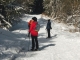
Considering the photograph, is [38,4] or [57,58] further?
[38,4]

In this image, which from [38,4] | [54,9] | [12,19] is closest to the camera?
[12,19]

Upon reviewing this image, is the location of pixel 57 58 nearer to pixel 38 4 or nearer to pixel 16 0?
pixel 16 0

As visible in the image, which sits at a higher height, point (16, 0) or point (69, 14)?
Answer: point (16, 0)

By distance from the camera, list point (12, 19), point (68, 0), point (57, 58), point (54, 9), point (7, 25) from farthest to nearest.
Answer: point (54, 9) < point (68, 0) < point (12, 19) < point (7, 25) < point (57, 58)

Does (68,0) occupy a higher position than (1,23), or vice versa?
(68,0)

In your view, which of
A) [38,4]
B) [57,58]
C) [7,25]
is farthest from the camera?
[38,4]

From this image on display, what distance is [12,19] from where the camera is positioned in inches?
1286

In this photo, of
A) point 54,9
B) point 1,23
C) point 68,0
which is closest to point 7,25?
point 1,23

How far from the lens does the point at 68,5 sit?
3947 centimetres

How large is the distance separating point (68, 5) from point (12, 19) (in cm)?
1068

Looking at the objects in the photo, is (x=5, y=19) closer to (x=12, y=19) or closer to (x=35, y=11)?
(x=12, y=19)

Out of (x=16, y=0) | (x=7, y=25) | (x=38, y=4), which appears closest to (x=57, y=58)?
(x=7, y=25)

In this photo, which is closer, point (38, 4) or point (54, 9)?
point (54, 9)

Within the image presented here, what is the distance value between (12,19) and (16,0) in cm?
268
